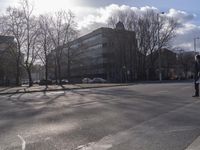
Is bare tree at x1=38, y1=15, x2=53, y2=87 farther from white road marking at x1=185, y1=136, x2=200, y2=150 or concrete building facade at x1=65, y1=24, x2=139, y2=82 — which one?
white road marking at x1=185, y1=136, x2=200, y2=150

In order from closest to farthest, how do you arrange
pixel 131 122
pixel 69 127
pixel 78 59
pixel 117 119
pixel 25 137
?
pixel 25 137, pixel 69 127, pixel 131 122, pixel 117 119, pixel 78 59

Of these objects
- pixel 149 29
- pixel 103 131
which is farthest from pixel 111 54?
pixel 103 131

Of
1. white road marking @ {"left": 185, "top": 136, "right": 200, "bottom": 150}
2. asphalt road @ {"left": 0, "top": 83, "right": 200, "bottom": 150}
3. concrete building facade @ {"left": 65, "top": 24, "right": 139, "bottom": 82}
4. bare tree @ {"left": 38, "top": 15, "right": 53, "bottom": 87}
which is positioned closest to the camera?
white road marking @ {"left": 185, "top": 136, "right": 200, "bottom": 150}

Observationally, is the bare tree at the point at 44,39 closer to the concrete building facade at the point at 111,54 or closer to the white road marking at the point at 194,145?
the concrete building facade at the point at 111,54

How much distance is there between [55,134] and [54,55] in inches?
2414

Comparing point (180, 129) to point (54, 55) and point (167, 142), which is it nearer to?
point (167, 142)

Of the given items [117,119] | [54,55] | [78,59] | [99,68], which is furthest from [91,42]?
[117,119]

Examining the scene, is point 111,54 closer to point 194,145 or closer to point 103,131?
point 103,131

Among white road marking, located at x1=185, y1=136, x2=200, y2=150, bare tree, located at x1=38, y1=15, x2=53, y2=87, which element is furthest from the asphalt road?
bare tree, located at x1=38, y1=15, x2=53, y2=87

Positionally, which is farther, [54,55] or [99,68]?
[99,68]

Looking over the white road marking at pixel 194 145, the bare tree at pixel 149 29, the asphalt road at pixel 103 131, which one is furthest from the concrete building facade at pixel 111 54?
the white road marking at pixel 194 145

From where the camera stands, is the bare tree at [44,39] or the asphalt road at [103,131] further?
the bare tree at [44,39]

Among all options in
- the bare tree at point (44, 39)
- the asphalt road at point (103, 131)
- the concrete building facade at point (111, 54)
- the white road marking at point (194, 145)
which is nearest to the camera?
the white road marking at point (194, 145)

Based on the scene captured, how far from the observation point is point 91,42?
107438mm
